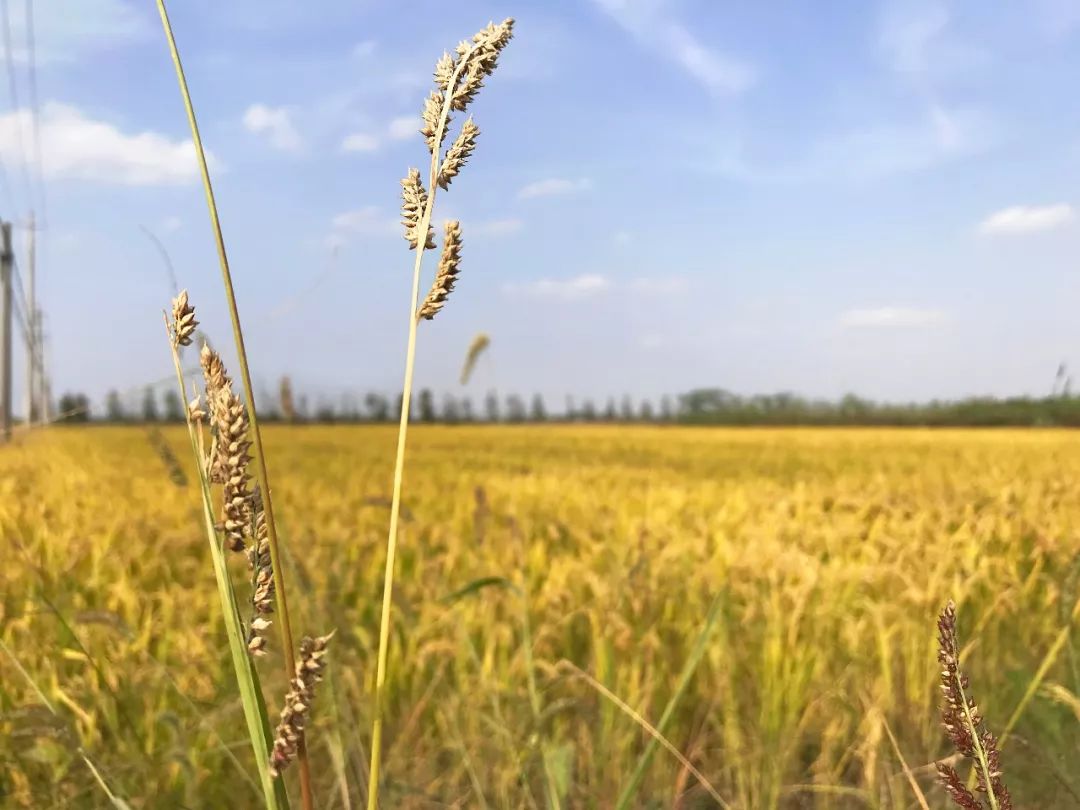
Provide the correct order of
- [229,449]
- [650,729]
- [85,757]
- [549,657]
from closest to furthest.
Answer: [229,449]
[85,757]
[650,729]
[549,657]

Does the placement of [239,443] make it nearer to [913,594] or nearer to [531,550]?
[913,594]

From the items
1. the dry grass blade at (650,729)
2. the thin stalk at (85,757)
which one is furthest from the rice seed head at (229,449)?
the dry grass blade at (650,729)

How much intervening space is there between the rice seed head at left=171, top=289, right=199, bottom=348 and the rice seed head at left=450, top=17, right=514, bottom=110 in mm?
242

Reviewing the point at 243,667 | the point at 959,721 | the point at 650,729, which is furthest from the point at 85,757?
the point at 959,721

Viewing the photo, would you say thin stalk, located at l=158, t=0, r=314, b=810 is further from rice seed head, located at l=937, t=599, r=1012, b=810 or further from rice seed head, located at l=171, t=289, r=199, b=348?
rice seed head, located at l=937, t=599, r=1012, b=810

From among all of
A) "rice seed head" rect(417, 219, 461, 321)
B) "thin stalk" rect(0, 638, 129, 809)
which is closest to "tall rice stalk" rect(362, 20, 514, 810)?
"rice seed head" rect(417, 219, 461, 321)

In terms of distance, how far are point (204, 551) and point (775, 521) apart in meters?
2.86

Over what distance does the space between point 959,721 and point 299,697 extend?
453mm

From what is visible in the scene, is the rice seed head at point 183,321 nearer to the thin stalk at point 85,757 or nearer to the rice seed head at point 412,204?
the rice seed head at point 412,204

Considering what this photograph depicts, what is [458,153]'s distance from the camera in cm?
68

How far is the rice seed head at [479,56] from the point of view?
70cm

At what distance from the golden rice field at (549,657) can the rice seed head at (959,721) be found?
50cm

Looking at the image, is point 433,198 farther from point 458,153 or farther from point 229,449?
point 229,449

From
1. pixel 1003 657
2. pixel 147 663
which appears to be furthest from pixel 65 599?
pixel 1003 657
